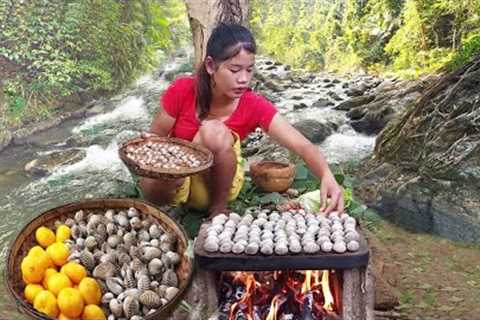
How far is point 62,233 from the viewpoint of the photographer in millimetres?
2287

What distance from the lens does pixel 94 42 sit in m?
9.67

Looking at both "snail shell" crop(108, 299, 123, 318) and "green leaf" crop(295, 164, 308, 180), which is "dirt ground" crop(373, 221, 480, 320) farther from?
"snail shell" crop(108, 299, 123, 318)

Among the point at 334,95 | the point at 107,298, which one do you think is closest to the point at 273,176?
the point at 107,298

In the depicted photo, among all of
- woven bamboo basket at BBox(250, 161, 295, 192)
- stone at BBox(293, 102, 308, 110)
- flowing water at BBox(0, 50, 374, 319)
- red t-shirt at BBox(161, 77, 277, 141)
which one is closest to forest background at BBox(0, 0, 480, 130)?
flowing water at BBox(0, 50, 374, 319)

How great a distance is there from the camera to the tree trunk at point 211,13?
3662 millimetres

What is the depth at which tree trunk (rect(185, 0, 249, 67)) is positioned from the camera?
3.66 meters

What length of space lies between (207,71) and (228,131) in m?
0.27

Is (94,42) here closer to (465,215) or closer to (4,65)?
(4,65)

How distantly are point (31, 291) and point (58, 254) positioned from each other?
0.55 feet

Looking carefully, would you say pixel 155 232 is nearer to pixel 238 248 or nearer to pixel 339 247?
pixel 238 248

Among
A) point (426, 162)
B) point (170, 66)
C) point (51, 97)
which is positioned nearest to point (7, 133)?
point (51, 97)

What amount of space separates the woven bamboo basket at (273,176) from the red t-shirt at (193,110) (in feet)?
1.09

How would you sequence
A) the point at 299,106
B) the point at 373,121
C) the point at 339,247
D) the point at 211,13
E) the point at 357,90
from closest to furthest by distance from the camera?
1. the point at 339,247
2. the point at 211,13
3. the point at 373,121
4. the point at 299,106
5. the point at 357,90

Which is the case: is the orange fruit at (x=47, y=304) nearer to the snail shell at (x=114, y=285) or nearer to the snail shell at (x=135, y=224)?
the snail shell at (x=114, y=285)
